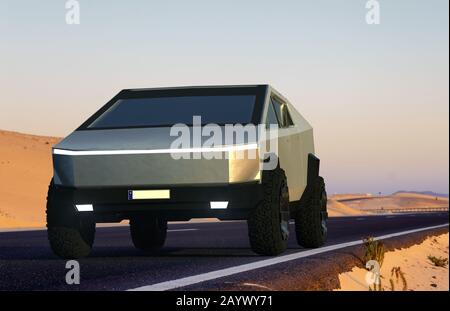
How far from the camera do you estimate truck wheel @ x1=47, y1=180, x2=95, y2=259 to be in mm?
9445

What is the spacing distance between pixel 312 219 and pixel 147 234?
97.7 inches

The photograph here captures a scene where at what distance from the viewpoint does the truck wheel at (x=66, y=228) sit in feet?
31.0

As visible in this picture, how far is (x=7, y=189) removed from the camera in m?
58.4

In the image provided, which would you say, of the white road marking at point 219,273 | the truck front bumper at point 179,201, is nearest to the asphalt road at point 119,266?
the white road marking at point 219,273

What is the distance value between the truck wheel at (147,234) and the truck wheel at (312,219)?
83.4 inches

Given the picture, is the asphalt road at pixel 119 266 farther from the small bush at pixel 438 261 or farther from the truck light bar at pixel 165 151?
the small bush at pixel 438 261

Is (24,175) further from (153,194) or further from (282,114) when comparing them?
(153,194)

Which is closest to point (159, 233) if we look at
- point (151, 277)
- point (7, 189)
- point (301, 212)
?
point (301, 212)

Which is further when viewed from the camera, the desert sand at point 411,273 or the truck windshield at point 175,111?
the truck windshield at point 175,111

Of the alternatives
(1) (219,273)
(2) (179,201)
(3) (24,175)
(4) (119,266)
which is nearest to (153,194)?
(2) (179,201)

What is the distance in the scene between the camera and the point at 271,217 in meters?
9.21

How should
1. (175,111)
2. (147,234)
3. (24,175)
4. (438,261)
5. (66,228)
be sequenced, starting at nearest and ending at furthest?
(66,228)
(175,111)
(147,234)
(438,261)
(24,175)
